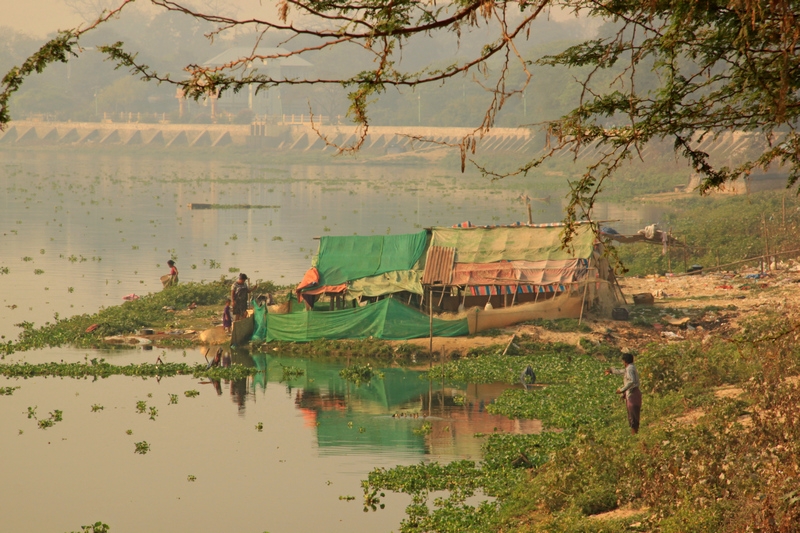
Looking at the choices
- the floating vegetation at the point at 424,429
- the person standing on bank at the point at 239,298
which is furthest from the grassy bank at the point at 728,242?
the floating vegetation at the point at 424,429

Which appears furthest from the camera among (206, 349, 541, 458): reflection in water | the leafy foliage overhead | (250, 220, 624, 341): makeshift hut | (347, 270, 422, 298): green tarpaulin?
(347, 270, 422, 298): green tarpaulin

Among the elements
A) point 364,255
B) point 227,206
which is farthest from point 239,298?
point 227,206

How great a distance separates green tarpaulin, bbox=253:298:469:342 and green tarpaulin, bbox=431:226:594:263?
266 centimetres

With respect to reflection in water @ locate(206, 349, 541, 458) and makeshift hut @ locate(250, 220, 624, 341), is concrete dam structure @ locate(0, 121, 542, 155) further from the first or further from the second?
reflection in water @ locate(206, 349, 541, 458)

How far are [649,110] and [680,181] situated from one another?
61887 mm

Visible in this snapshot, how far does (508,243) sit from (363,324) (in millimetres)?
4860

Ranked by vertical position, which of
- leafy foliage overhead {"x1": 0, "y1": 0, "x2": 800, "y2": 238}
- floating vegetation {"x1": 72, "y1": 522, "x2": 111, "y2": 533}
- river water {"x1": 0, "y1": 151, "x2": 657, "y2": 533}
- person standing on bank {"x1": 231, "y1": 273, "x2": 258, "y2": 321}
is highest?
leafy foliage overhead {"x1": 0, "y1": 0, "x2": 800, "y2": 238}

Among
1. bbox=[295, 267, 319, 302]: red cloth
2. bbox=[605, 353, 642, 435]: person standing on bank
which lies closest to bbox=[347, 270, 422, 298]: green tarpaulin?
bbox=[295, 267, 319, 302]: red cloth

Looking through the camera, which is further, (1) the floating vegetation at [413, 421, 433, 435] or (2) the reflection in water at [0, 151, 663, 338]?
(2) the reflection in water at [0, 151, 663, 338]

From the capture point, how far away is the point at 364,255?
26.6 metres

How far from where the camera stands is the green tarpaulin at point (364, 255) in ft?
85.8

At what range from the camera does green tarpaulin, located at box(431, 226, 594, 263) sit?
26.0 m

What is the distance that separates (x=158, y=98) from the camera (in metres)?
146

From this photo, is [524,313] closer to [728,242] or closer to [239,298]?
[239,298]
